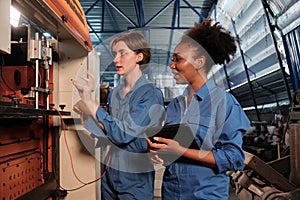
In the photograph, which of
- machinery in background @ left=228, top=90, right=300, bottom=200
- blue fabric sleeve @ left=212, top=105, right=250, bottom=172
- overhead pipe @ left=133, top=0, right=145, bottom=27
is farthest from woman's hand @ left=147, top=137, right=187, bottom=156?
overhead pipe @ left=133, top=0, right=145, bottom=27

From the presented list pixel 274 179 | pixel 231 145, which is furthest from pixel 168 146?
pixel 274 179

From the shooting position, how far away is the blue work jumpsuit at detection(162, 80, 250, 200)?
875 mm

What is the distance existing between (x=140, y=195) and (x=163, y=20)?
4.70 m

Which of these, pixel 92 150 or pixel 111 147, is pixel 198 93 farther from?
pixel 92 150

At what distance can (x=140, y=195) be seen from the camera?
45.9 inches

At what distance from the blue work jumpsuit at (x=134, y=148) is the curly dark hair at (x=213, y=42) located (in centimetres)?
27

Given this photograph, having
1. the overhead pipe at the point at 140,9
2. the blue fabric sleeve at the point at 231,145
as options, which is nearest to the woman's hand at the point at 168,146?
the blue fabric sleeve at the point at 231,145

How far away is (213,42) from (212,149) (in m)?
0.38

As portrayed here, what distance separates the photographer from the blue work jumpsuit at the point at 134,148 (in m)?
1.11

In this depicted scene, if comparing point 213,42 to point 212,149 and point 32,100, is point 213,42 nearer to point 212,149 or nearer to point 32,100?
point 212,149

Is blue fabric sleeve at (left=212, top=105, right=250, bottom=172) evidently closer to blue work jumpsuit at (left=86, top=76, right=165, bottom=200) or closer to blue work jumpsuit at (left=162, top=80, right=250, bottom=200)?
blue work jumpsuit at (left=162, top=80, right=250, bottom=200)

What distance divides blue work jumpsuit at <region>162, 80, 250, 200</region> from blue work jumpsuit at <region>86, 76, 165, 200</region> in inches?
8.3

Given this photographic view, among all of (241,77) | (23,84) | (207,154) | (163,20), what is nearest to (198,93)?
(207,154)

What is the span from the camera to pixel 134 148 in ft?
3.82
